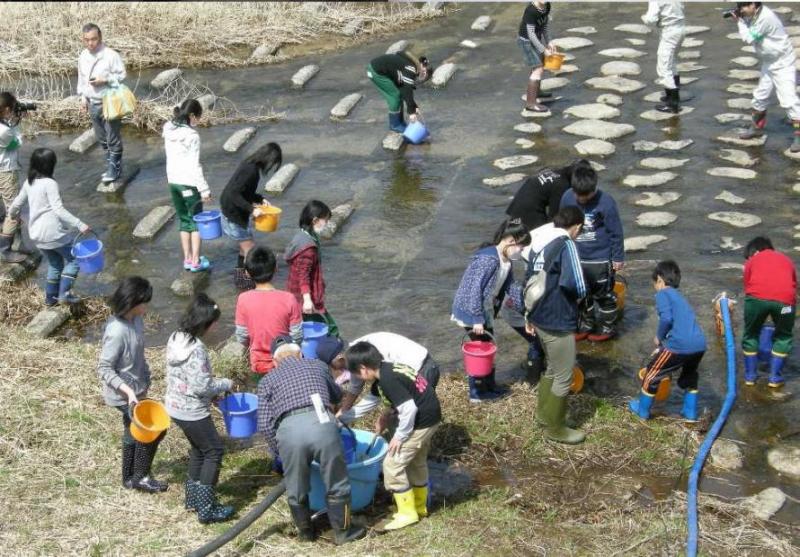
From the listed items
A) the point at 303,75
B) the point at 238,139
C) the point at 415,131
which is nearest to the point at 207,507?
the point at 415,131

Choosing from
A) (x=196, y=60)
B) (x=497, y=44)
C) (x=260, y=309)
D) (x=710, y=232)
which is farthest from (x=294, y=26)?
(x=260, y=309)

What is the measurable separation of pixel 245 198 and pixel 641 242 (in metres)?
3.95

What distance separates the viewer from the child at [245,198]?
337 inches

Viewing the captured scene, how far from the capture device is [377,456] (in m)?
6.34

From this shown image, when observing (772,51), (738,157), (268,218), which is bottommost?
(738,157)

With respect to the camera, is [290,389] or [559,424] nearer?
[290,389]

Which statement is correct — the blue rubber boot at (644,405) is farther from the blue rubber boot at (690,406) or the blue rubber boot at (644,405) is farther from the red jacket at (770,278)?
the red jacket at (770,278)

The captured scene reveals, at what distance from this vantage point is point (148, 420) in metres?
6.52

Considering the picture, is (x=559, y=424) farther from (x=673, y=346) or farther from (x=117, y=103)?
(x=117, y=103)

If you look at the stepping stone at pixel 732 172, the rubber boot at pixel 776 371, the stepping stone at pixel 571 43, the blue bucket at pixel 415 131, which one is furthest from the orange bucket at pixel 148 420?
the stepping stone at pixel 571 43

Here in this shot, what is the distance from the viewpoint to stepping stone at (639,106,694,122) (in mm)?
12867

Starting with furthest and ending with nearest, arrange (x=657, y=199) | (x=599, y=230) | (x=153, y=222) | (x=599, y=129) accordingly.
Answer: (x=599, y=129) < (x=153, y=222) < (x=657, y=199) < (x=599, y=230)

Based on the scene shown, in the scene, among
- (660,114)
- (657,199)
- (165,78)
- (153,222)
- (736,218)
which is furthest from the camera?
(165,78)

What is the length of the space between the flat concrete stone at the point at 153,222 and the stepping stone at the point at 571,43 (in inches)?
281
